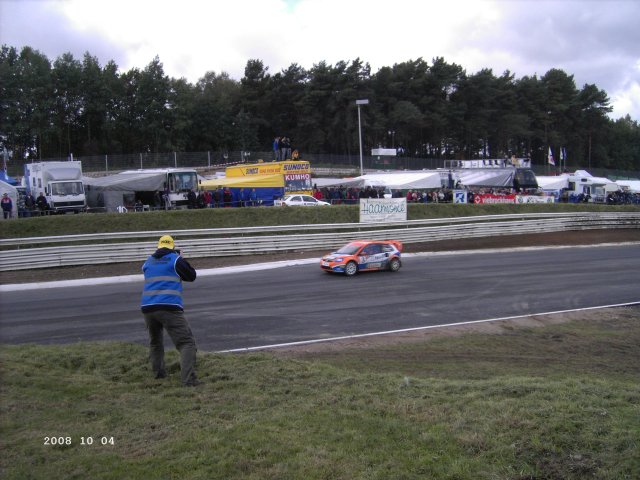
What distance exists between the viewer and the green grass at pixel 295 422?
4.33 meters

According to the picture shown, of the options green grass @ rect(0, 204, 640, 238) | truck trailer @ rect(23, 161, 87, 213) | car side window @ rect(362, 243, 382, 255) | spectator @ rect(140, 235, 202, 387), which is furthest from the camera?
truck trailer @ rect(23, 161, 87, 213)

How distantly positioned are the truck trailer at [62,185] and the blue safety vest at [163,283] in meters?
26.9

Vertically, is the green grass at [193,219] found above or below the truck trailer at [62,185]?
below

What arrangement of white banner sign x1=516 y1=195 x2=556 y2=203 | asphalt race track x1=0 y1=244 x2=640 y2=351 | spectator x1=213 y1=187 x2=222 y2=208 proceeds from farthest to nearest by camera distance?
white banner sign x1=516 y1=195 x2=556 y2=203 → spectator x1=213 y1=187 x2=222 y2=208 → asphalt race track x1=0 y1=244 x2=640 y2=351

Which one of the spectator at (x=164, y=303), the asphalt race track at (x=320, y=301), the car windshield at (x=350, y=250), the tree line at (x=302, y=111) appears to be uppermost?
the tree line at (x=302, y=111)

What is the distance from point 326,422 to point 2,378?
3809 millimetres

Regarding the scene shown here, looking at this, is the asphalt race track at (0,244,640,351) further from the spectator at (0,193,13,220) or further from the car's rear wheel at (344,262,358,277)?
the spectator at (0,193,13,220)

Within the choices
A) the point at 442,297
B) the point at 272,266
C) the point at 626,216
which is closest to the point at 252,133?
the point at 626,216

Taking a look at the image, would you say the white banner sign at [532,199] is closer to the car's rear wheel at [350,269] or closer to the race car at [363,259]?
the race car at [363,259]

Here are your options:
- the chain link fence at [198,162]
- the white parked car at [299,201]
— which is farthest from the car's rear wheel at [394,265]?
the chain link fence at [198,162]

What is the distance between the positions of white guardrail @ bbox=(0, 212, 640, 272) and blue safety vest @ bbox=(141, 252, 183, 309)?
16.4 meters

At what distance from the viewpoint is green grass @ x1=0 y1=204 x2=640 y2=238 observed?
26.1 meters

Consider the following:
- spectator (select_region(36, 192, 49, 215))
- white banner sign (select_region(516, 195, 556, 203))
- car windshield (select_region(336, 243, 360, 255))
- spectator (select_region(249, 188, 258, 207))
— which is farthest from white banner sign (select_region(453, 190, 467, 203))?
spectator (select_region(36, 192, 49, 215))

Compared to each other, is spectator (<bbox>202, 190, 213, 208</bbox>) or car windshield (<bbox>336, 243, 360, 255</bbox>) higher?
spectator (<bbox>202, 190, 213, 208</bbox>)
